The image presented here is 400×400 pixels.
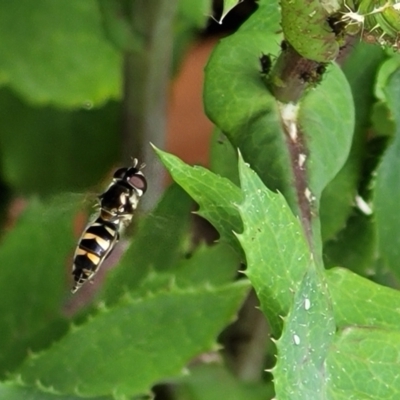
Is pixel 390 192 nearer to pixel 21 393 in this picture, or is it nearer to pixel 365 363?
pixel 365 363

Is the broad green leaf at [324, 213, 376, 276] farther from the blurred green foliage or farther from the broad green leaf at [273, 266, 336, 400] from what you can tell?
the broad green leaf at [273, 266, 336, 400]

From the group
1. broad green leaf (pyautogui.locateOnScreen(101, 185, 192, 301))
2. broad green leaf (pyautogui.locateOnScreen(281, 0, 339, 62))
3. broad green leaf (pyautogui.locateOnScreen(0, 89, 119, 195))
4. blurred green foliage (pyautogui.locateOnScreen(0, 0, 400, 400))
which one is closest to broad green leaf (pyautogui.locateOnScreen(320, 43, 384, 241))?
blurred green foliage (pyautogui.locateOnScreen(0, 0, 400, 400))

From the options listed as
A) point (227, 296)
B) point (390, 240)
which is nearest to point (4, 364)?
point (227, 296)

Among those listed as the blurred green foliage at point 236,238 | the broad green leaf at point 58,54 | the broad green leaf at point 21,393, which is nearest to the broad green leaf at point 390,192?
the blurred green foliage at point 236,238

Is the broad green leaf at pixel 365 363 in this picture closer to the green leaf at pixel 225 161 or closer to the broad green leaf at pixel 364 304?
the broad green leaf at pixel 364 304

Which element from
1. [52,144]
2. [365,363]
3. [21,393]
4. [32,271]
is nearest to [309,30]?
→ [365,363]

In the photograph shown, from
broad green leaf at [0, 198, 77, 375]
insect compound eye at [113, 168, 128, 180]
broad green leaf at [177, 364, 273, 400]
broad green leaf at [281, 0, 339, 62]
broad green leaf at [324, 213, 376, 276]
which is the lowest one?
broad green leaf at [177, 364, 273, 400]

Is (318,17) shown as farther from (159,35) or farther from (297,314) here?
(159,35)

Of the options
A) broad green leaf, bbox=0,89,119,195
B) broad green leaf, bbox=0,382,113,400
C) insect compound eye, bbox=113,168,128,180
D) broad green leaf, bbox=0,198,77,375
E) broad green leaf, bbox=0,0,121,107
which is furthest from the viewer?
broad green leaf, bbox=0,89,119,195
